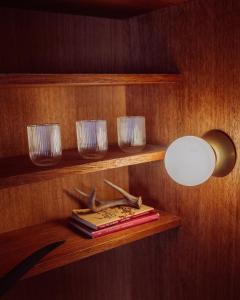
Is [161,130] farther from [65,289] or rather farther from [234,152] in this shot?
[65,289]

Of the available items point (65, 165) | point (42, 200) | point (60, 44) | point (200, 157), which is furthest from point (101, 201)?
point (60, 44)

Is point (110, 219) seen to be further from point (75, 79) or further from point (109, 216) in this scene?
point (75, 79)

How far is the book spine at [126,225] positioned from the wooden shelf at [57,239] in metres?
0.01

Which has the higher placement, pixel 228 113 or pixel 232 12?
pixel 232 12

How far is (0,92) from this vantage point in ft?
4.04

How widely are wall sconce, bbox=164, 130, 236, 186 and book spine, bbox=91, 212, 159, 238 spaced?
10.7 inches

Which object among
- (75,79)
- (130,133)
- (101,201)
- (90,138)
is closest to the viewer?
(75,79)

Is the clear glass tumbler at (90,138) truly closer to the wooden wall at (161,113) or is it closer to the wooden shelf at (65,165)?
the wooden shelf at (65,165)

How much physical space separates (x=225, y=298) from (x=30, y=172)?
0.81 m

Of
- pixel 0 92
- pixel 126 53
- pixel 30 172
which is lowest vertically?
pixel 30 172

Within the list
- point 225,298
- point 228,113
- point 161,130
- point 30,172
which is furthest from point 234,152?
point 30,172

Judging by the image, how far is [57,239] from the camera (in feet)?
4.18

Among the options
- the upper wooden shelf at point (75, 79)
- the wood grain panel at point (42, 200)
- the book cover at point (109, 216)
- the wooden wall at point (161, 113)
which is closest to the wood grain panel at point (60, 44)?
the wooden wall at point (161, 113)

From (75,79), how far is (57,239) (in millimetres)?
545
